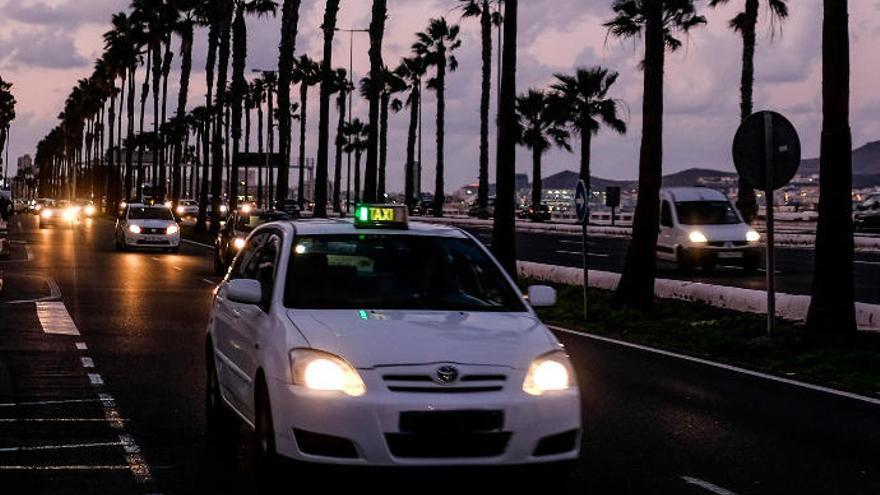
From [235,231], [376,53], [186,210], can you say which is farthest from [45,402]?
[186,210]

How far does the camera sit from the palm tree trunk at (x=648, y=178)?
21328mm

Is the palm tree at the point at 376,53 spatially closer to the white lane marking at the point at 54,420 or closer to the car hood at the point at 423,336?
the white lane marking at the point at 54,420

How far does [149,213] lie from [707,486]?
1526 inches

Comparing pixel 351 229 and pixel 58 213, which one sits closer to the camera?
pixel 351 229

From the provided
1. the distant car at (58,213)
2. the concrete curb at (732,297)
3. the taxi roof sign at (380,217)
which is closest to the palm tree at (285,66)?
the distant car at (58,213)

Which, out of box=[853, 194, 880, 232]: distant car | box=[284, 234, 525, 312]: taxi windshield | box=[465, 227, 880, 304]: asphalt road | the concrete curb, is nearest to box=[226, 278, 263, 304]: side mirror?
box=[284, 234, 525, 312]: taxi windshield

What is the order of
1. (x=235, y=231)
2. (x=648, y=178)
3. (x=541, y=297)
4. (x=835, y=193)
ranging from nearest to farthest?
(x=541, y=297) < (x=835, y=193) < (x=648, y=178) < (x=235, y=231)

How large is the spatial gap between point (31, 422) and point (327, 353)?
4183mm

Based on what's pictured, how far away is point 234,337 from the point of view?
29.1 ft

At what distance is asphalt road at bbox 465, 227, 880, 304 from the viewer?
1110 inches

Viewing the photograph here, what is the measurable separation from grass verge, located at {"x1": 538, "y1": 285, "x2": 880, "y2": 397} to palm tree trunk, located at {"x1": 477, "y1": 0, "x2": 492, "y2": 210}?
173 feet

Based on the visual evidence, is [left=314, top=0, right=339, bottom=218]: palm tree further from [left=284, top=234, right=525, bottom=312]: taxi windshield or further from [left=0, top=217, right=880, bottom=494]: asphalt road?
[left=284, top=234, right=525, bottom=312]: taxi windshield

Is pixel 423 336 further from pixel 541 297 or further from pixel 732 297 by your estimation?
pixel 732 297

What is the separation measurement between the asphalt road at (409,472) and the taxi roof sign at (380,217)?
5.55ft
